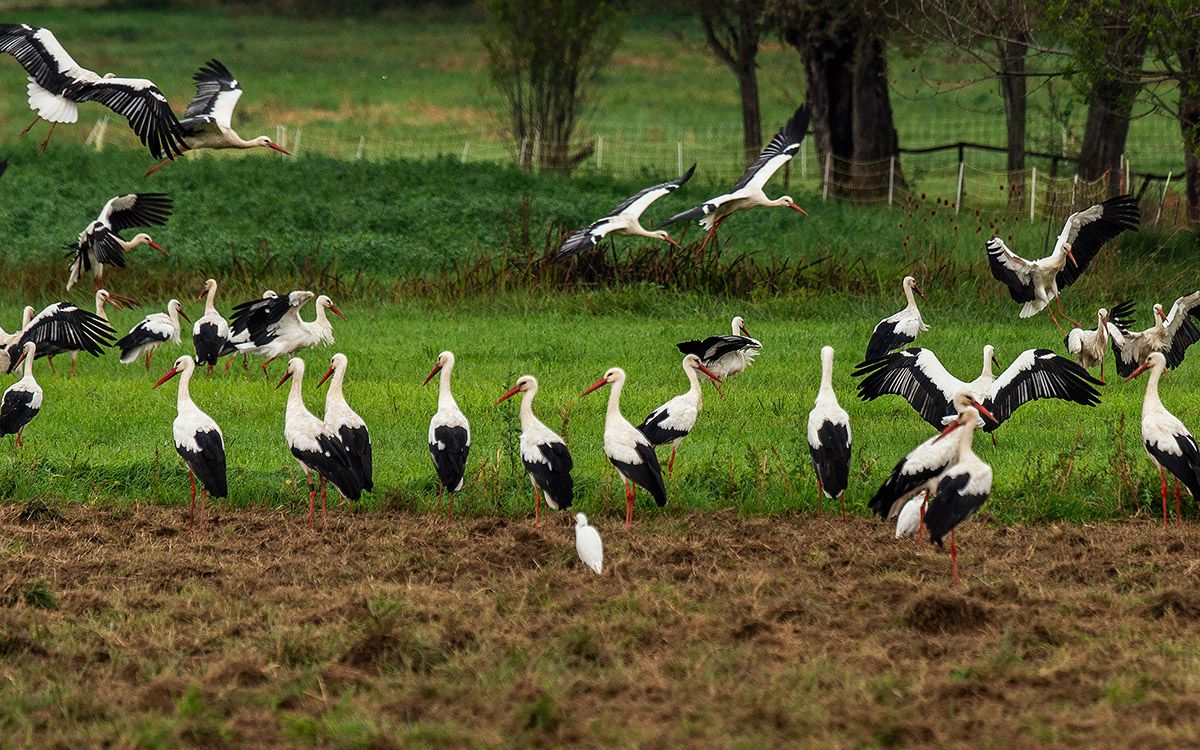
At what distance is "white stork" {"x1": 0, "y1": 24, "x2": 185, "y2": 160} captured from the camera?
428 inches

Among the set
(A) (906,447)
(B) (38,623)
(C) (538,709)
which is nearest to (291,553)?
(B) (38,623)

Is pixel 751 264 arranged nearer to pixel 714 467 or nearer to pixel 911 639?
pixel 714 467

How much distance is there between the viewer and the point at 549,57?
109ft

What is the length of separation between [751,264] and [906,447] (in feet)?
26.5

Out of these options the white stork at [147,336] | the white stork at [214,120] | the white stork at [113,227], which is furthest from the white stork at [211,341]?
the white stork at [113,227]

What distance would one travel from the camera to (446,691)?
6.48 metres

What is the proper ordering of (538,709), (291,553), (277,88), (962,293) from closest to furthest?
1. (538,709)
2. (291,553)
3. (962,293)
4. (277,88)

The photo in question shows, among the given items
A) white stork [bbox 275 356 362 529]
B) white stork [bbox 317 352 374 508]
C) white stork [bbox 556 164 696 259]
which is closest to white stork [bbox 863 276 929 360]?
white stork [bbox 556 164 696 259]

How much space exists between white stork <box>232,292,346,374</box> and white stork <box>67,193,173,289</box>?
235 centimetres

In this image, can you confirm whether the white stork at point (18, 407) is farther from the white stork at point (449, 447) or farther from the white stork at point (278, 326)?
the white stork at point (449, 447)

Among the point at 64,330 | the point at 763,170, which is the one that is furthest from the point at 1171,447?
the point at 64,330

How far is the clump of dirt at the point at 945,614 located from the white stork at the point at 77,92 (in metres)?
6.03

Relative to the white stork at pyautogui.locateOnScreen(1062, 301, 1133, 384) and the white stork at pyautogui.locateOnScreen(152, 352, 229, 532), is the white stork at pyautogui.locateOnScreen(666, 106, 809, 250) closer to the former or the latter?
the white stork at pyautogui.locateOnScreen(1062, 301, 1133, 384)

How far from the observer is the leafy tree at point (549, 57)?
108ft
